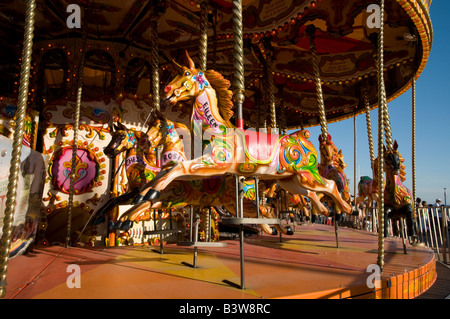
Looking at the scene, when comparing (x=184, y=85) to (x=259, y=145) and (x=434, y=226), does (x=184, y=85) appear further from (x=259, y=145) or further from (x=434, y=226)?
(x=434, y=226)

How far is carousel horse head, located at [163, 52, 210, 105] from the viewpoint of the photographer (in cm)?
381

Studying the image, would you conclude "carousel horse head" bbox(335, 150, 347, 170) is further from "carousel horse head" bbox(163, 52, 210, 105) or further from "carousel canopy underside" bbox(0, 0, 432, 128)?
"carousel horse head" bbox(163, 52, 210, 105)

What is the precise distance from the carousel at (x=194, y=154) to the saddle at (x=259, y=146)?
0.09ft

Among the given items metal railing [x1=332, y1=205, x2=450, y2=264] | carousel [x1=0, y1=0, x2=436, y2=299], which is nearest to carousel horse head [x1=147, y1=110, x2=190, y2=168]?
carousel [x1=0, y1=0, x2=436, y2=299]

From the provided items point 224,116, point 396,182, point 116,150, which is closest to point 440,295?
point 396,182

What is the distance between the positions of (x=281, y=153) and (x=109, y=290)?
8.27 feet

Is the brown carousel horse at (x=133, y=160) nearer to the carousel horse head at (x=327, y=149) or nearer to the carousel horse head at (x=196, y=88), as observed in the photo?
the carousel horse head at (x=196, y=88)

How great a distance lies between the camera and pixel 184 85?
12.7 ft

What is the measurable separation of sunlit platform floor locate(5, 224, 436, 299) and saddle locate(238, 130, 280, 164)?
3.95ft

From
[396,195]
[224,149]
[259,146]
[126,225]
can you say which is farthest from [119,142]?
[396,195]

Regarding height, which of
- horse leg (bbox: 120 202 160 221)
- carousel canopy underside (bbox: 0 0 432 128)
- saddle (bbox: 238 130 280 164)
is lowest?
horse leg (bbox: 120 202 160 221)

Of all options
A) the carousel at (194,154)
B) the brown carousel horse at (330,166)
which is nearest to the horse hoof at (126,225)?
the carousel at (194,154)

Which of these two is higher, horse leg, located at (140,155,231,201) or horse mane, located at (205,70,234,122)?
horse mane, located at (205,70,234,122)
